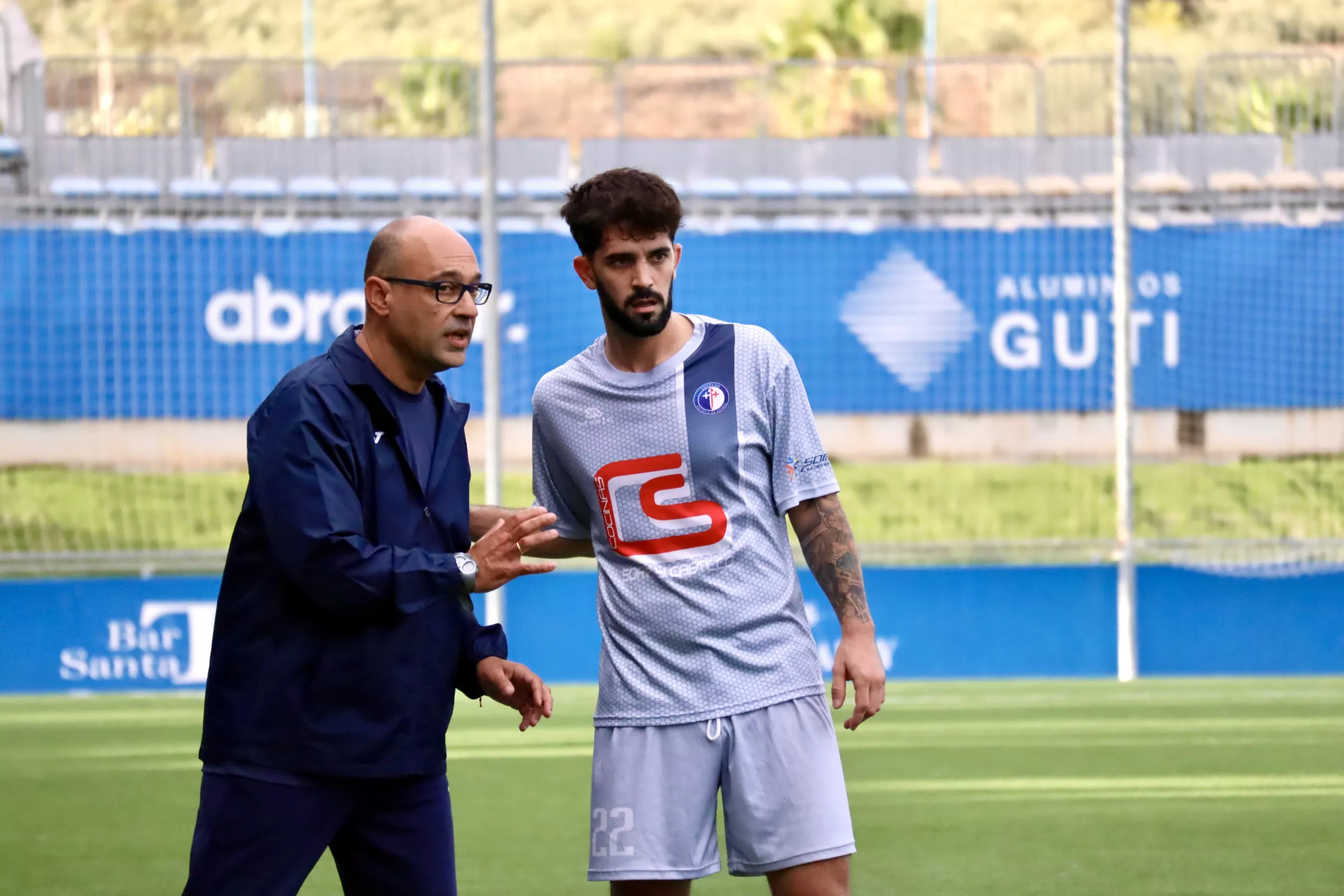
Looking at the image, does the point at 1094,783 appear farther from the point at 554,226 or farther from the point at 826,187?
the point at 826,187

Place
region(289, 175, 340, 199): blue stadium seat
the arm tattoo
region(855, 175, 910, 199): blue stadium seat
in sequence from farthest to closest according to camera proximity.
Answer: region(855, 175, 910, 199): blue stadium seat → region(289, 175, 340, 199): blue stadium seat → the arm tattoo

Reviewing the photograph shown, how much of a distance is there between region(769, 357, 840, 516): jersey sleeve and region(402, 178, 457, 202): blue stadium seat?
49.8 ft

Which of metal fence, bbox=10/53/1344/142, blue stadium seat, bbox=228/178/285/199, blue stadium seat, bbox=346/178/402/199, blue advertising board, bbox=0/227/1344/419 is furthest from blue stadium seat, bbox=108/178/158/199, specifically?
blue stadium seat, bbox=346/178/402/199

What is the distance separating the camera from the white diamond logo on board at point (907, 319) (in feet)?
44.6

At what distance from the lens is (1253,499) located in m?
14.9

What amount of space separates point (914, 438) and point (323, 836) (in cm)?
1263

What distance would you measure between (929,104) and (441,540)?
62.3ft

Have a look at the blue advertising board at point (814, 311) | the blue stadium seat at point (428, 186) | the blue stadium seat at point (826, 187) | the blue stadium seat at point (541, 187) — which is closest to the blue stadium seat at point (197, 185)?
the blue stadium seat at point (428, 186)

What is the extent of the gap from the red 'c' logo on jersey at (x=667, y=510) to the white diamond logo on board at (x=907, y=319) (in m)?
10.1

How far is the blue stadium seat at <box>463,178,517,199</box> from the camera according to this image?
17125 millimetres

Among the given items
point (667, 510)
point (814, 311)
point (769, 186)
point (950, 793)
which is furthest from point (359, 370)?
point (769, 186)

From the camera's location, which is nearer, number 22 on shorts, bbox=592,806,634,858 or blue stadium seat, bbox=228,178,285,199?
number 22 on shorts, bbox=592,806,634,858

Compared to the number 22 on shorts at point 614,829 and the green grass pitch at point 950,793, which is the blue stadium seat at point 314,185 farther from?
the number 22 on shorts at point 614,829

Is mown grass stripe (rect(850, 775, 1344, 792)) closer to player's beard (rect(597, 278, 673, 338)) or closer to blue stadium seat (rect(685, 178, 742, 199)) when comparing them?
player's beard (rect(597, 278, 673, 338))
